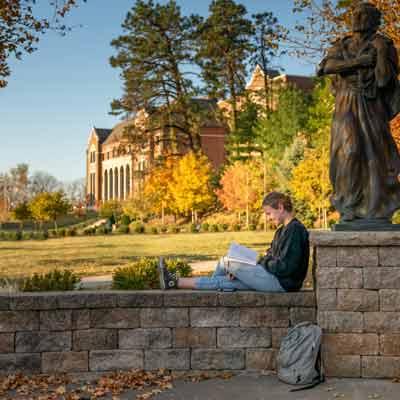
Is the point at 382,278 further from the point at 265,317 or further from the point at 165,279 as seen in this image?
the point at 165,279

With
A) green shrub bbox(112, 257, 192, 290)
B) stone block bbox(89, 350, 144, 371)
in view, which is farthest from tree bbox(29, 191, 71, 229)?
stone block bbox(89, 350, 144, 371)

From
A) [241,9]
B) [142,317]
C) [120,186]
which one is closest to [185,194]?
[241,9]

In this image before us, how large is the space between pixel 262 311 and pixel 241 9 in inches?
1690

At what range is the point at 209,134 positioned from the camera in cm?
5950

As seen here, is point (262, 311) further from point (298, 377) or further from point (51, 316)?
point (51, 316)

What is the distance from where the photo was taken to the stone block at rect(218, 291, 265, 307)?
5285 millimetres

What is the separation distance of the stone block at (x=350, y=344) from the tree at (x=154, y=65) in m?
38.4

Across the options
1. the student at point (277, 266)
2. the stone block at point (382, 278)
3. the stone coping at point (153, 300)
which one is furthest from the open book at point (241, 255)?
the stone block at point (382, 278)

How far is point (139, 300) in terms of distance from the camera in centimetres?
530

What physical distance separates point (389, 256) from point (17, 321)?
3.59m

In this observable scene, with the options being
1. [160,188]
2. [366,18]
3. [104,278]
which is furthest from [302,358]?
[160,188]

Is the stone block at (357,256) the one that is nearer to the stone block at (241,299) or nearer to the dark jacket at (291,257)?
the dark jacket at (291,257)

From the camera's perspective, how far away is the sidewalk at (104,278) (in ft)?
41.6

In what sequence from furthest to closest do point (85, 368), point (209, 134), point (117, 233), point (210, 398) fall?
point (209, 134) → point (117, 233) → point (85, 368) → point (210, 398)
